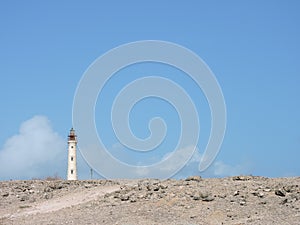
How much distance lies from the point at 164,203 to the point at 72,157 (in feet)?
86.7

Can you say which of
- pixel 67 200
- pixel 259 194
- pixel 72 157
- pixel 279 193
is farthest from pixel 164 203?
pixel 72 157

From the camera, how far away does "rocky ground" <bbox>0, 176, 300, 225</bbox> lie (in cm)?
2145

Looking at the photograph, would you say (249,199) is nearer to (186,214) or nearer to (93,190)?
(186,214)

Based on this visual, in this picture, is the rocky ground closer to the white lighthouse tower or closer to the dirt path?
the dirt path

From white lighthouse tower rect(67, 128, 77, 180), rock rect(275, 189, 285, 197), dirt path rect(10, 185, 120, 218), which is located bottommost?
rock rect(275, 189, 285, 197)

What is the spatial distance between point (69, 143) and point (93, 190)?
22.3m

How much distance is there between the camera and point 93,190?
2736cm

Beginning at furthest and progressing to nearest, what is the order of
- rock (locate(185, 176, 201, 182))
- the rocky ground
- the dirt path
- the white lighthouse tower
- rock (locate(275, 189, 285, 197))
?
the white lighthouse tower, rock (locate(185, 176, 201, 182)), the dirt path, rock (locate(275, 189, 285, 197)), the rocky ground

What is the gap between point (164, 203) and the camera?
23.1 m

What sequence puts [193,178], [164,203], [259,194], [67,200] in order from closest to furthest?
[164,203] < [259,194] < [67,200] < [193,178]

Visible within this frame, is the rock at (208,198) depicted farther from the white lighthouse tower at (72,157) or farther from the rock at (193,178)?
the white lighthouse tower at (72,157)

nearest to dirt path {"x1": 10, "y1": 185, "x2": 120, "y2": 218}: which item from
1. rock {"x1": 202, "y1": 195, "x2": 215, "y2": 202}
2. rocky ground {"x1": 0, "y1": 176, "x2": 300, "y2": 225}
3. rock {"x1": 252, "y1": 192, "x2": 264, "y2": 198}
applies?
rocky ground {"x1": 0, "y1": 176, "x2": 300, "y2": 225}

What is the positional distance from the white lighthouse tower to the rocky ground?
18.9 metres

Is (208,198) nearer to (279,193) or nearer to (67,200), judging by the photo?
(279,193)
